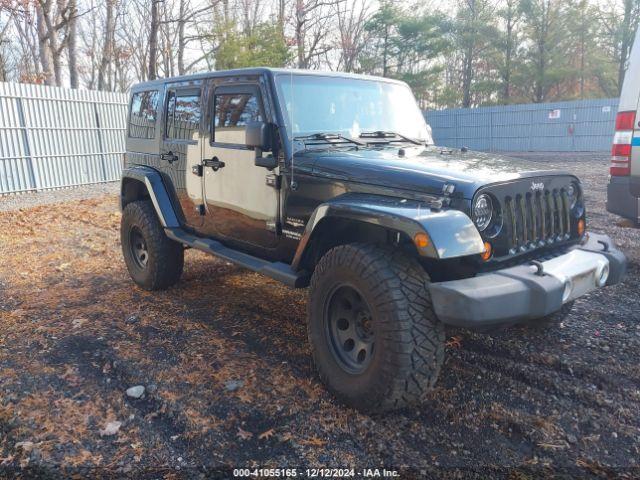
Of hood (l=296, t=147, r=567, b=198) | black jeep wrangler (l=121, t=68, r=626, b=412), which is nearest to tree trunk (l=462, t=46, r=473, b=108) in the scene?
black jeep wrangler (l=121, t=68, r=626, b=412)

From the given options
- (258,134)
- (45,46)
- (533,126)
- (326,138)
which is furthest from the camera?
(533,126)

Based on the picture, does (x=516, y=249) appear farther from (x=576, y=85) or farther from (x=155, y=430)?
(x=576, y=85)

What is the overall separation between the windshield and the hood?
0.30 metres

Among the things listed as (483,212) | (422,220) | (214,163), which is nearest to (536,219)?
(483,212)

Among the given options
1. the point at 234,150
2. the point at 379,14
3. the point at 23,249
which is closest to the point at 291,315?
the point at 234,150

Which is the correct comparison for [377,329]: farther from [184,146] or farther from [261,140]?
[184,146]

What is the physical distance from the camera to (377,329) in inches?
105

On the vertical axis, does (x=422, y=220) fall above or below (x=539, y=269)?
above

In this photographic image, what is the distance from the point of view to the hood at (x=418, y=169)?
110 inches

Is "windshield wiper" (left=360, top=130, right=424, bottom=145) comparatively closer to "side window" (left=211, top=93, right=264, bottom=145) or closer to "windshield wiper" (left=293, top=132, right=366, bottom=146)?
"windshield wiper" (left=293, top=132, right=366, bottom=146)

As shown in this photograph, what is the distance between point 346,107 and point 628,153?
125 inches

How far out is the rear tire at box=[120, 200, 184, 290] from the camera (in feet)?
16.0

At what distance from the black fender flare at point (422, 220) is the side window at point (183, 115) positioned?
1.98 meters

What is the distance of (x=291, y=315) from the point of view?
4.39 metres
